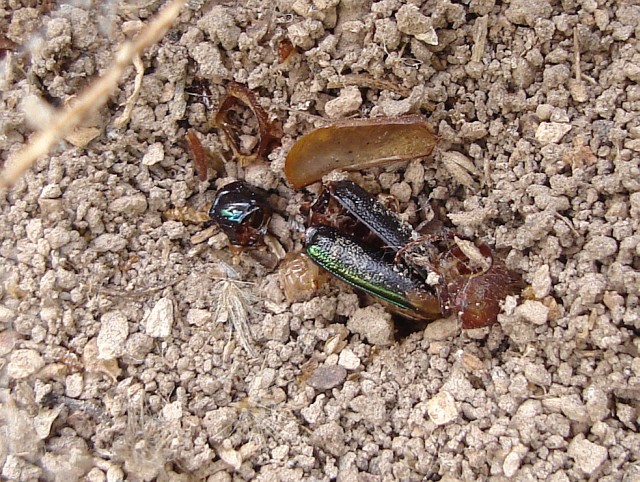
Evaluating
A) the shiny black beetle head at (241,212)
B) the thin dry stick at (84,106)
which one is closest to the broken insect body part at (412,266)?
the shiny black beetle head at (241,212)

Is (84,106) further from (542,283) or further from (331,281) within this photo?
(542,283)

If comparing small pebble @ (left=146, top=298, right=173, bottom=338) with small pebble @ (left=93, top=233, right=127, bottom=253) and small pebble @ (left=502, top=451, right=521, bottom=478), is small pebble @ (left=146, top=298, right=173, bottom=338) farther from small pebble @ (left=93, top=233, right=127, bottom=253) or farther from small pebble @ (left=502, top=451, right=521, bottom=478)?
small pebble @ (left=502, top=451, right=521, bottom=478)

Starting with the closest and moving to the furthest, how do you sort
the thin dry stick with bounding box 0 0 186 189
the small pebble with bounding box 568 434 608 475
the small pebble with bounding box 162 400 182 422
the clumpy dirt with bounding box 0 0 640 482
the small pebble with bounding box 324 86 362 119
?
the thin dry stick with bounding box 0 0 186 189, the small pebble with bounding box 568 434 608 475, the clumpy dirt with bounding box 0 0 640 482, the small pebble with bounding box 162 400 182 422, the small pebble with bounding box 324 86 362 119

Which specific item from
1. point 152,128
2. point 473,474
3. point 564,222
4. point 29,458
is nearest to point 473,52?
point 564,222

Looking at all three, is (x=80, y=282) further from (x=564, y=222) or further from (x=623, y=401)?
(x=623, y=401)

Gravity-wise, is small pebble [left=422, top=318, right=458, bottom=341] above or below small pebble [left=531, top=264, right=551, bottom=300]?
below

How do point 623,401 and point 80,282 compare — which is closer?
point 623,401

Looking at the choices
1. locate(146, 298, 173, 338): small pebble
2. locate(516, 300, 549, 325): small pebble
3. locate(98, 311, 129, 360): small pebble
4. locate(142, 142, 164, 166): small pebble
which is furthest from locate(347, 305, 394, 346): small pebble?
locate(142, 142, 164, 166): small pebble
